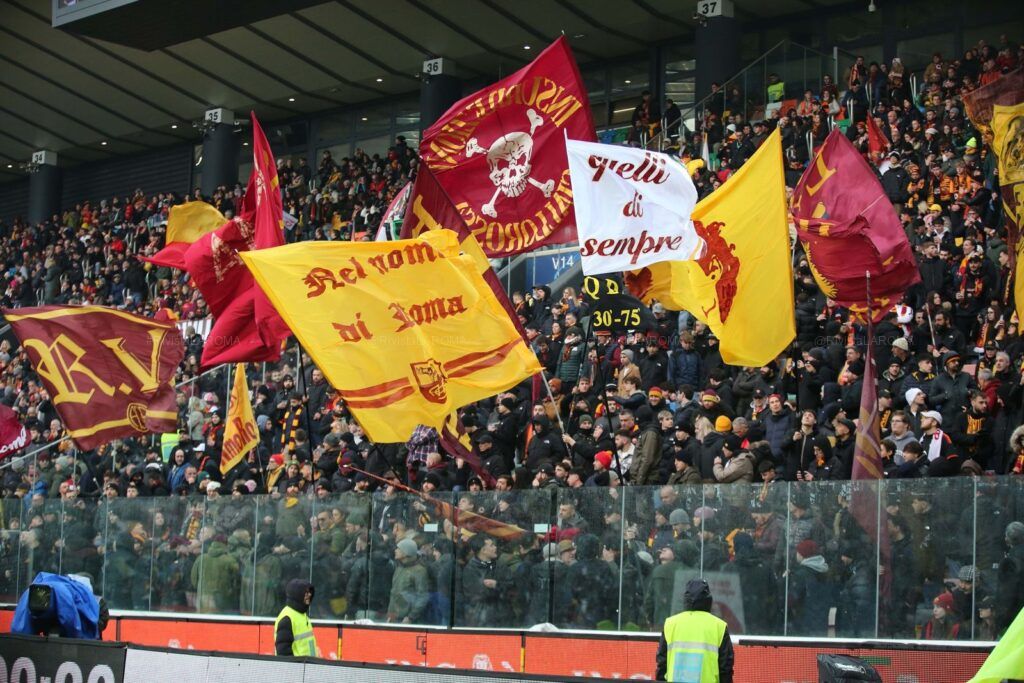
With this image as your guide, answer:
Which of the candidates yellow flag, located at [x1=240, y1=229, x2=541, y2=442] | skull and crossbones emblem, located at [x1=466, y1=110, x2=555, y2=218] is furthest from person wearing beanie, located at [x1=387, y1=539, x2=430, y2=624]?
skull and crossbones emblem, located at [x1=466, y1=110, x2=555, y2=218]

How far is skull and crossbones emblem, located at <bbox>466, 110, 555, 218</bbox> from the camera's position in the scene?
56.6 feet

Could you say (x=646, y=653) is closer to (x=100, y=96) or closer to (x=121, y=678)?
(x=121, y=678)

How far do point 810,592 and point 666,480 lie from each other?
3258mm

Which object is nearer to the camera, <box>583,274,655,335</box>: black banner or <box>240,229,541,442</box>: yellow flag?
<box>240,229,541,442</box>: yellow flag

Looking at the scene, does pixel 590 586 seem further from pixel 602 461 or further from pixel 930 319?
pixel 930 319

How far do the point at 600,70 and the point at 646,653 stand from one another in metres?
23.5

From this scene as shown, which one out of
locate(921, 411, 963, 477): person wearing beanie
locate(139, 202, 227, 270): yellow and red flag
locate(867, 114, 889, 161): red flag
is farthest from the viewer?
locate(867, 114, 889, 161): red flag

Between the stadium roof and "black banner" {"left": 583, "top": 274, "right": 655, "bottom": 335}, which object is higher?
the stadium roof

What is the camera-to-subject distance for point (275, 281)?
13828 millimetres

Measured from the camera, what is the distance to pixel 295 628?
13148 millimetres

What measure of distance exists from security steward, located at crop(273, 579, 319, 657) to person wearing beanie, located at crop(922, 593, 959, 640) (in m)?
5.21

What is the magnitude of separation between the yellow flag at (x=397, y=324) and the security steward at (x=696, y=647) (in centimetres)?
366

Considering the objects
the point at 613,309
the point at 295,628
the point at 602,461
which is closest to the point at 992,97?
the point at 602,461

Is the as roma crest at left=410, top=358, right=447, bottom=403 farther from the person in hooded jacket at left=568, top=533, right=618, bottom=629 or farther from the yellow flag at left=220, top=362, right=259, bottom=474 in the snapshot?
the yellow flag at left=220, top=362, right=259, bottom=474
